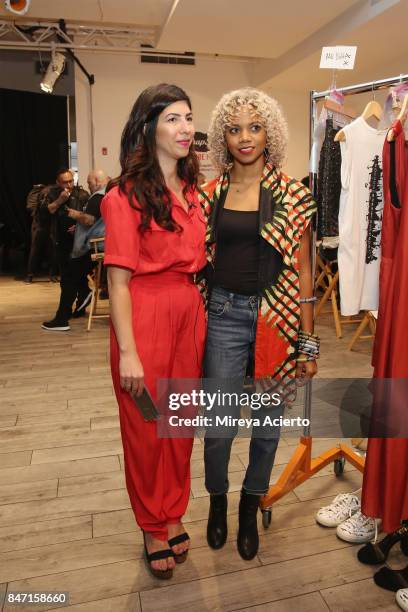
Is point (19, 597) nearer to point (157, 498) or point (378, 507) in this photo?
point (157, 498)

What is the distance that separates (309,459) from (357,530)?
0.34m

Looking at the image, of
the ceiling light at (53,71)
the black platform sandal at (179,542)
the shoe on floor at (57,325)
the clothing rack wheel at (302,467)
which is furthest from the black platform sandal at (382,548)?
the ceiling light at (53,71)

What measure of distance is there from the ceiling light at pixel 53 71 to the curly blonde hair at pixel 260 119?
7.09 m

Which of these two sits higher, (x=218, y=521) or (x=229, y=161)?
(x=229, y=161)

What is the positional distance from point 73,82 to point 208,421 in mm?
8193

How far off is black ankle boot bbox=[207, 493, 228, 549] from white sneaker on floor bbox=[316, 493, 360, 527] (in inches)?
15.4

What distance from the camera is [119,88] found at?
8.74 meters

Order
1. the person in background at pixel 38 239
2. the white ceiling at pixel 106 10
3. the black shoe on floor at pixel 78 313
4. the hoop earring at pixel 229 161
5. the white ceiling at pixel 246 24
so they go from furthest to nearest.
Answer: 1. the person in background at pixel 38 239
2. the white ceiling at pixel 106 10
3. the white ceiling at pixel 246 24
4. the black shoe on floor at pixel 78 313
5. the hoop earring at pixel 229 161

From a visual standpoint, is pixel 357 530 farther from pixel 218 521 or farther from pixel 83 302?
pixel 83 302

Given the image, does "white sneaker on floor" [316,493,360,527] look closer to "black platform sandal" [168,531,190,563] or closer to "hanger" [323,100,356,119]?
"black platform sandal" [168,531,190,563]

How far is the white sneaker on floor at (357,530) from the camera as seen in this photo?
1918mm

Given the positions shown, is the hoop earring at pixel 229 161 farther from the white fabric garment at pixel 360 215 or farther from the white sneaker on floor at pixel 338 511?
the white sneaker on floor at pixel 338 511

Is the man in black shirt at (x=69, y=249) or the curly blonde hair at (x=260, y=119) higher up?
the curly blonde hair at (x=260, y=119)

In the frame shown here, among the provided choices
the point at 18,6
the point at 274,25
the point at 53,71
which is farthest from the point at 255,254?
the point at 53,71
